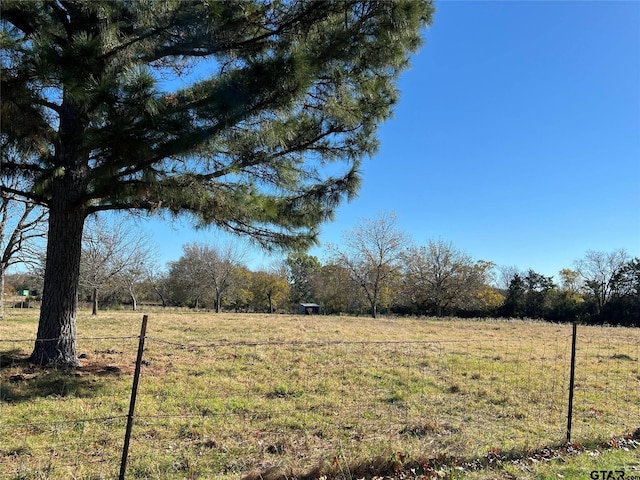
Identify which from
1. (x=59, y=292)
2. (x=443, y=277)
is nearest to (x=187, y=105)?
(x=59, y=292)

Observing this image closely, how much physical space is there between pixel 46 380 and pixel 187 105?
4.25 metres

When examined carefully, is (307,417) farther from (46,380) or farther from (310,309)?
(310,309)

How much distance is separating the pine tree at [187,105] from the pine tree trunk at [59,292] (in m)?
0.02

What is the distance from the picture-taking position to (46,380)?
17.5 feet

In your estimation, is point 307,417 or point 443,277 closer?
point 307,417

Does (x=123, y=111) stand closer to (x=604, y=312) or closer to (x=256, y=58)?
(x=256, y=58)

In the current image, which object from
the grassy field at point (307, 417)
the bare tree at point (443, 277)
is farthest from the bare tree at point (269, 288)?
the grassy field at point (307, 417)

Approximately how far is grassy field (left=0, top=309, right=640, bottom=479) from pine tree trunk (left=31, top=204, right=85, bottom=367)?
33 cm

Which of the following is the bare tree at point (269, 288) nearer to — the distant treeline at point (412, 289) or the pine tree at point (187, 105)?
the distant treeline at point (412, 289)

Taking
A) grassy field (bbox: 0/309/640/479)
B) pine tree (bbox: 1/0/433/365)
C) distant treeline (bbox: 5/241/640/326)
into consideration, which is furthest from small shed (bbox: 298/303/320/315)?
Answer: pine tree (bbox: 1/0/433/365)

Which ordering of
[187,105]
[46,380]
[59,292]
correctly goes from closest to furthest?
[187,105]
[46,380]
[59,292]

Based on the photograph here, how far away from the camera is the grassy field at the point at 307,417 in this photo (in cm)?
334

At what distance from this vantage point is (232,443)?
383cm

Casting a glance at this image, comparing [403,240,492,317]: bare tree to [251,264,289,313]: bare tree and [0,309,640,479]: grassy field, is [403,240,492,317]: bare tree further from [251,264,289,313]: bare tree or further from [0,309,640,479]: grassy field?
[0,309,640,479]: grassy field
